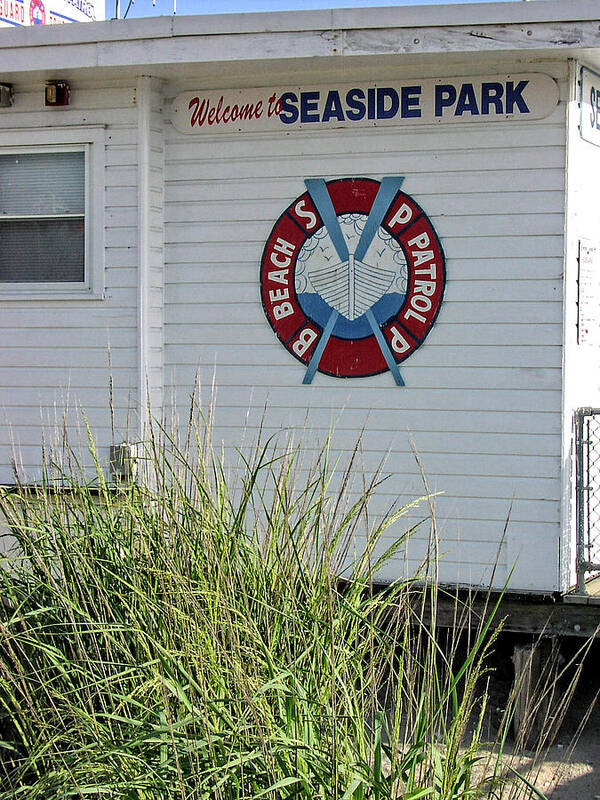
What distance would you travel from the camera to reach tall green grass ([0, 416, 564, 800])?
3.18 metres

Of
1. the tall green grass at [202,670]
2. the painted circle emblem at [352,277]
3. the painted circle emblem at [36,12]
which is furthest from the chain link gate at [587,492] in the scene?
the painted circle emblem at [36,12]

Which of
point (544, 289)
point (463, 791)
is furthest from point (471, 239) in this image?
point (463, 791)

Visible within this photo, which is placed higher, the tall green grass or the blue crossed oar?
the blue crossed oar

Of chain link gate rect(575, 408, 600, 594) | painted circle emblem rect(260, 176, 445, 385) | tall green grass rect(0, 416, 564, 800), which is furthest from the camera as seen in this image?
painted circle emblem rect(260, 176, 445, 385)

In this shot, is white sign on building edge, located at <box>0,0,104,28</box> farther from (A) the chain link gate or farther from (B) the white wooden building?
(A) the chain link gate

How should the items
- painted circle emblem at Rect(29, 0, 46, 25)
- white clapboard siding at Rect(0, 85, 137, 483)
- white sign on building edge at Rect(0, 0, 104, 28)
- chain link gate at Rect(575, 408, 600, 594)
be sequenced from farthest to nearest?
painted circle emblem at Rect(29, 0, 46, 25) < white sign on building edge at Rect(0, 0, 104, 28) < white clapboard siding at Rect(0, 85, 137, 483) < chain link gate at Rect(575, 408, 600, 594)

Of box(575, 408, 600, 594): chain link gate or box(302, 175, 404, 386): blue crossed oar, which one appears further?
box(302, 175, 404, 386): blue crossed oar

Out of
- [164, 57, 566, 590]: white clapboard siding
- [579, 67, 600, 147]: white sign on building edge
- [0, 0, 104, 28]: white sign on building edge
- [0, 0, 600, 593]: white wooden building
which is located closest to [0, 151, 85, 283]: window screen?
[0, 0, 600, 593]: white wooden building

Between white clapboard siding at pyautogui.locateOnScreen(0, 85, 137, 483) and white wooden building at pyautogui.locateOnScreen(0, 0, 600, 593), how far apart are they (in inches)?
0.6

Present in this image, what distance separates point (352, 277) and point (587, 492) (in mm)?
1887

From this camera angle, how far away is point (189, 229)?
21.9 feet

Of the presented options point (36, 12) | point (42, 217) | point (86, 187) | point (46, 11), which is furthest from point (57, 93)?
point (46, 11)

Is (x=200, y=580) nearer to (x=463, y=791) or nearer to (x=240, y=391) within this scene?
(x=463, y=791)

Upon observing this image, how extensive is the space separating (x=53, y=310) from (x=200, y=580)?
355cm
